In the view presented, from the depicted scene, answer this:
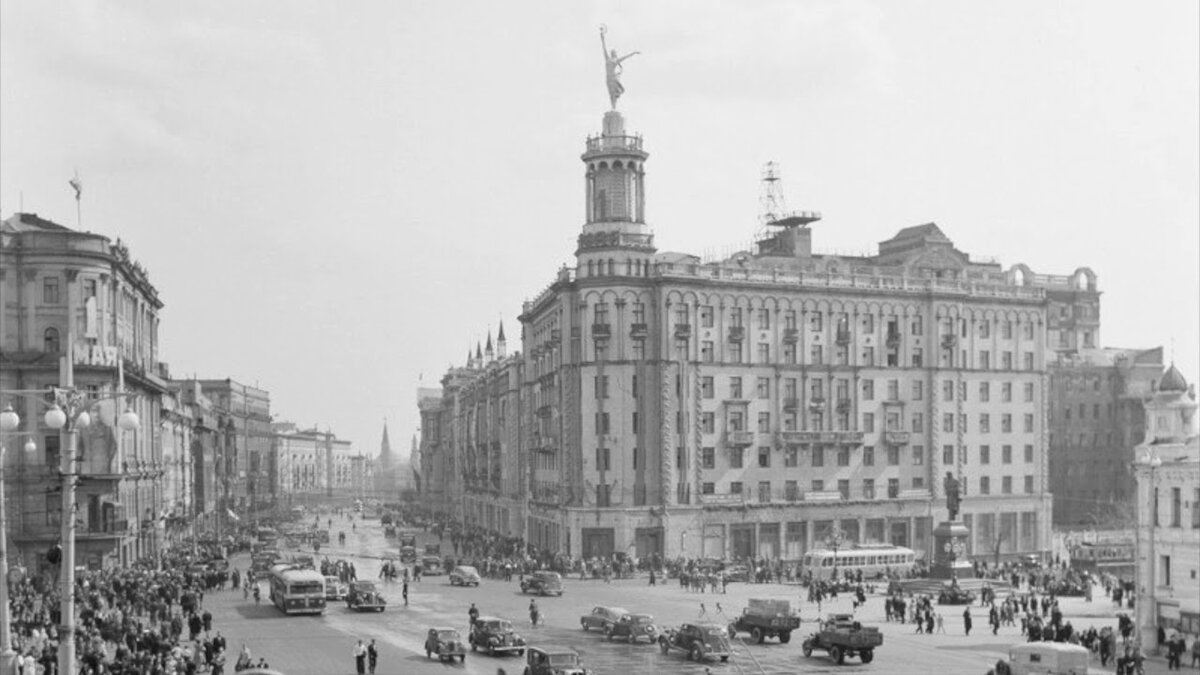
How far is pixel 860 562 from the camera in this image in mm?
83938

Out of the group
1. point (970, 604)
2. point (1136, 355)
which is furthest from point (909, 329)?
point (1136, 355)

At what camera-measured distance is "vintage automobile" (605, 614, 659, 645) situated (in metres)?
51.8

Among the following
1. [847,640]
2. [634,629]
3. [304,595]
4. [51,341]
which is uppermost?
[51,341]

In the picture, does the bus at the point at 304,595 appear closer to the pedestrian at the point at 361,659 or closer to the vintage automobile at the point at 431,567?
the pedestrian at the point at 361,659

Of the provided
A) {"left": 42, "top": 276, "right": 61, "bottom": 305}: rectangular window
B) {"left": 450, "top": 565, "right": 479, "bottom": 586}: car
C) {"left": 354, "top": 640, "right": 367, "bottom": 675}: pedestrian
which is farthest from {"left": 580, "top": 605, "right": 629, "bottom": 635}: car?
{"left": 42, "top": 276, "right": 61, "bottom": 305}: rectangular window

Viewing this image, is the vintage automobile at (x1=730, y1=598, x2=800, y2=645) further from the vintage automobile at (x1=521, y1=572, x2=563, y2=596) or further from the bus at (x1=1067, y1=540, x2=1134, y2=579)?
the bus at (x1=1067, y1=540, x2=1134, y2=579)

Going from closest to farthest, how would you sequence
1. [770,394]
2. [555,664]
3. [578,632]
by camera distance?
[555,664], [578,632], [770,394]

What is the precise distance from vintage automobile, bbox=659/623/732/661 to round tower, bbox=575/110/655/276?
156 ft

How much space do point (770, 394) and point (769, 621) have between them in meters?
46.0

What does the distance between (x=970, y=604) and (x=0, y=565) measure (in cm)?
5165

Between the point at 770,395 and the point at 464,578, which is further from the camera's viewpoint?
the point at 770,395

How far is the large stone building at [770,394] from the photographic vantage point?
92750 millimetres

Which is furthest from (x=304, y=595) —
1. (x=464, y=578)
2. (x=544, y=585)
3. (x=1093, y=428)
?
(x=1093, y=428)

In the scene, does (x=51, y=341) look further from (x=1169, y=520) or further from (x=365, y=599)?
(x=1169, y=520)
